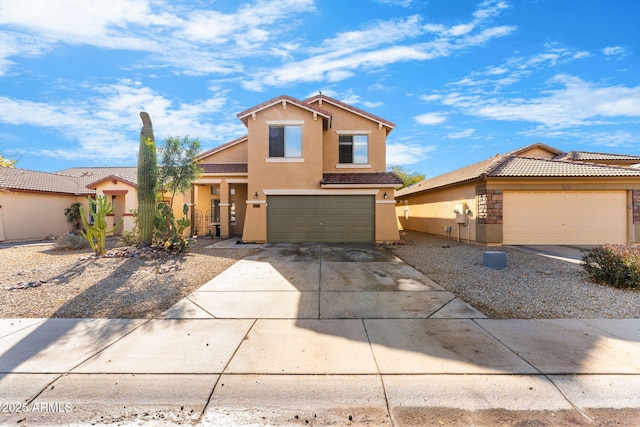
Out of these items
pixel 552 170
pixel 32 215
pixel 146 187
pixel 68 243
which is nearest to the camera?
pixel 146 187

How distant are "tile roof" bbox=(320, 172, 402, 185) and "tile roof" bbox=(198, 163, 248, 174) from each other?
187 inches

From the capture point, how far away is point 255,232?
15.0 metres


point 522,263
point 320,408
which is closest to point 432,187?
point 522,263

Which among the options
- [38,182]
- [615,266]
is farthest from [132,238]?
[615,266]

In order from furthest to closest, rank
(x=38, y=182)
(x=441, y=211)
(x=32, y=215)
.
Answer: (x=38, y=182) < (x=441, y=211) < (x=32, y=215)

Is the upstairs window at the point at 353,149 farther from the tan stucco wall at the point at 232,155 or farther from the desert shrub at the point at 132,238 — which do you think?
the desert shrub at the point at 132,238

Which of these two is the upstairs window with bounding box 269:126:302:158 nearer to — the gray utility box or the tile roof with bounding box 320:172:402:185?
the tile roof with bounding box 320:172:402:185

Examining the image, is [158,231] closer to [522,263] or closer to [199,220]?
[199,220]

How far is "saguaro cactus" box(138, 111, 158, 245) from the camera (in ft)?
37.6

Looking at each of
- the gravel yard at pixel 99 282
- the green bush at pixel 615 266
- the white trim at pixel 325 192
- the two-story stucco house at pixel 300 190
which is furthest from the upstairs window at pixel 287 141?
the green bush at pixel 615 266

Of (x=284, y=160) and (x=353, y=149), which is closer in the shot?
(x=284, y=160)

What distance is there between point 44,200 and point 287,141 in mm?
15713

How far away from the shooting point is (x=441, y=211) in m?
18.3

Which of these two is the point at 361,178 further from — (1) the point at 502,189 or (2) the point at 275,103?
(1) the point at 502,189
